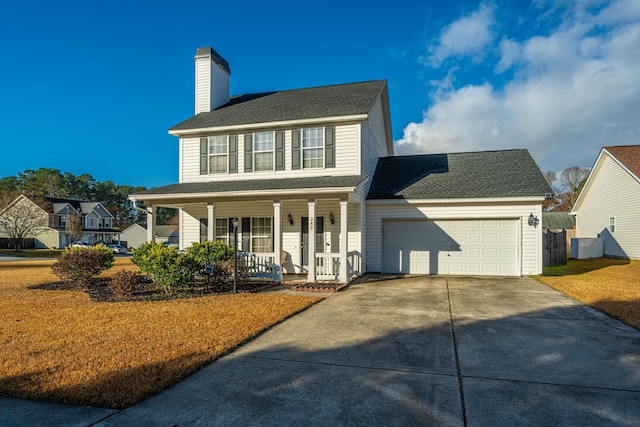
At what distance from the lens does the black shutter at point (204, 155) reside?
1398 centimetres

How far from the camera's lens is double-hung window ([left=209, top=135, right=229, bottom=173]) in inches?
543

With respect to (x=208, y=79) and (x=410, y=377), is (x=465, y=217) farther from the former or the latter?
(x=208, y=79)

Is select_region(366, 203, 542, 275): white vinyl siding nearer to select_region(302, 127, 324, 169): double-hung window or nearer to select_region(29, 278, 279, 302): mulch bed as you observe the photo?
select_region(302, 127, 324, 169): double-hung window

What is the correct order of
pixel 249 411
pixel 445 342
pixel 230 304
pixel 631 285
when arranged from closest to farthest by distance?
pixel 249 411 → pixel 445 342 → pixel 230 304 → pixel 631 285

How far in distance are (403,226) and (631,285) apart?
21.9 ft

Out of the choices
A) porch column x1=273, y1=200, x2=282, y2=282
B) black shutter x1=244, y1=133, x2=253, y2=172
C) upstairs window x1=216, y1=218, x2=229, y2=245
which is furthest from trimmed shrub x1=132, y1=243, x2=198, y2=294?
black shutter x1=244, y1=133, x2=253, y2=172

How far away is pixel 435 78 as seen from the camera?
59.8ft

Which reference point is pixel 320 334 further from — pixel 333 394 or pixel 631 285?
pixel 631 285

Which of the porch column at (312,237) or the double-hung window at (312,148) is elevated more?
the double-hung window at (312,148)

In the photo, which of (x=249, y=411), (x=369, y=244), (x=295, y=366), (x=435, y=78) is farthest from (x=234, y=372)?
(x=435, y=78)

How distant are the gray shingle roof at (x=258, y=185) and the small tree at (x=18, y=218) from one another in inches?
1368

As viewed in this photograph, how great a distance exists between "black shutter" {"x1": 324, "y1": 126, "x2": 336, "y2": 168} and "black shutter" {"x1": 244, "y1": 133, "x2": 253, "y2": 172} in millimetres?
2789

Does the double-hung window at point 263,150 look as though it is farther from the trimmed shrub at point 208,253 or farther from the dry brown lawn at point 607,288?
the dry brown lawn at point 607,288

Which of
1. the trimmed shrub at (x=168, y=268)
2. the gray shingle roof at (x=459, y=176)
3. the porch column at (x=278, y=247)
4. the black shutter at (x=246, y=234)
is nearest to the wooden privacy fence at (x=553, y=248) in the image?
the gray shingle roof at (x=459, y=176)
